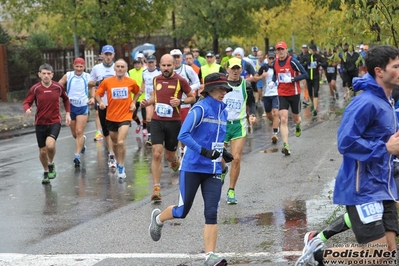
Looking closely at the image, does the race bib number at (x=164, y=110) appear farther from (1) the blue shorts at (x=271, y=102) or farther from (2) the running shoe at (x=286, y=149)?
(1) the blue shorts at (x=271, y=102)

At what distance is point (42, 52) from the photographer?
31516mm

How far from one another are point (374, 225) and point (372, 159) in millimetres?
465

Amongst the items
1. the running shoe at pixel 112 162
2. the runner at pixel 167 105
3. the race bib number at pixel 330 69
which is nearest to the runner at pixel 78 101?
the running shoe at pixel 112 162

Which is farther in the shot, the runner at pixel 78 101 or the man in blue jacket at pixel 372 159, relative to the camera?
the runner at pixel 78 101

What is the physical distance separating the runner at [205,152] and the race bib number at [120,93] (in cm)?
567

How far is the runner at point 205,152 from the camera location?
7.62m

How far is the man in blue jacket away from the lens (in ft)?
18.8

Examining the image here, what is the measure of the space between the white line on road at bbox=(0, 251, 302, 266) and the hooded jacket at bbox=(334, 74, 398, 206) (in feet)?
6.65

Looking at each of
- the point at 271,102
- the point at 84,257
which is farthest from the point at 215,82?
the point at 271,102

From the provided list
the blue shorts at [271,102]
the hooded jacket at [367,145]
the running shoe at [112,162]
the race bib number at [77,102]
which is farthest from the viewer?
the blue shorts at [271,102]

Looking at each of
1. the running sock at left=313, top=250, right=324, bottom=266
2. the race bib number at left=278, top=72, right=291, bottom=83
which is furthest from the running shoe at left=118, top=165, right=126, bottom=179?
the running sock at left=313, top=250, right=324, bottom=266

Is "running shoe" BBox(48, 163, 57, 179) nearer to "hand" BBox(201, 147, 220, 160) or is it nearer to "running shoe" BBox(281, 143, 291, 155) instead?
"running shoe" BBox(281, 143, 291, 155)

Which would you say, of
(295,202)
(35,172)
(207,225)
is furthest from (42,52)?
(207,225)

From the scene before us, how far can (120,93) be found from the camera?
13.6 metres
